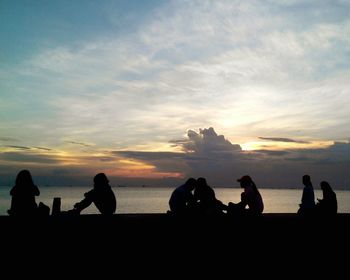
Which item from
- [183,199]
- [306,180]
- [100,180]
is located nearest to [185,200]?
[183,199]

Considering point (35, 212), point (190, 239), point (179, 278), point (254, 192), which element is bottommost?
point (179, 278)

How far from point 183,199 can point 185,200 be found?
0.21 feet

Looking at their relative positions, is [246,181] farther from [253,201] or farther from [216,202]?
[216,202]

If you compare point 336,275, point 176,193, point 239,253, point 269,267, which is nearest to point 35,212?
point 176,193

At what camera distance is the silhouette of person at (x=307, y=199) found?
397 inches

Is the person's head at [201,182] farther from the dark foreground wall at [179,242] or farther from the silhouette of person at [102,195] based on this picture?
the silhouette of person at [102,195]

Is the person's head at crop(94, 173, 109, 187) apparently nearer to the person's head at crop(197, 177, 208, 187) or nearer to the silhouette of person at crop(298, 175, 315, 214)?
the person's head at crop(197, 177, 208, 187)

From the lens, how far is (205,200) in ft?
30.3

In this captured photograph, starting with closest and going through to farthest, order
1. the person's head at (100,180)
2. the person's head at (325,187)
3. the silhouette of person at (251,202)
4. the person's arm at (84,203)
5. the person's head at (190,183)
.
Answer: the person's arm at (84,203) → the person's head at (100,180) → the person's head at (190,183) → the silhouette of person at (251,202) → the person's head at (325,187)

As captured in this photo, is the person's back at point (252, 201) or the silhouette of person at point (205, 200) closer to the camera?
the silhouette of person at point (205, 200)

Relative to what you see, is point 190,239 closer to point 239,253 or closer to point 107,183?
point 239,253

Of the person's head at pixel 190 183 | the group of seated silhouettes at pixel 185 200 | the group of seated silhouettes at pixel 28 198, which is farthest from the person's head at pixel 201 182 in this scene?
the group of seated silhouettes at pixel 28 198

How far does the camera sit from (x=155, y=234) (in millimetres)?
8070

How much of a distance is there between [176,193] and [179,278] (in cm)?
227
